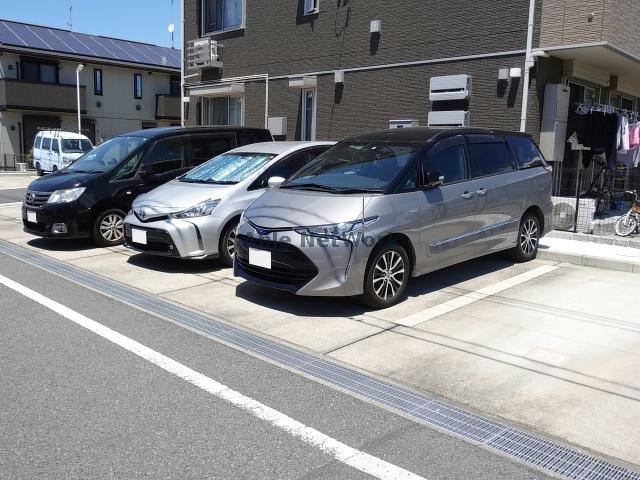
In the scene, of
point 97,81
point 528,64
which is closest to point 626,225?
point 528,64

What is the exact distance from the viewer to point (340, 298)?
642cm

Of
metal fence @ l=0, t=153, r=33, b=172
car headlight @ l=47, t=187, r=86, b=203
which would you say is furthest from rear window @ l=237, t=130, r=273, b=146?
metal fence @ l=0, t=153, r=33, b=172

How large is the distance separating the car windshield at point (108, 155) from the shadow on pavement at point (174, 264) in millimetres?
1808

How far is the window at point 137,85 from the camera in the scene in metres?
36.1

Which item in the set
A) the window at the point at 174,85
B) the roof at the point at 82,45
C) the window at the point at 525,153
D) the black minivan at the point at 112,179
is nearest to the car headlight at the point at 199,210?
the black minivan at the point at 112,179

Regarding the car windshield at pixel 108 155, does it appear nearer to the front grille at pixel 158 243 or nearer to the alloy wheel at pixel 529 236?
the front grille at pixel 158 243

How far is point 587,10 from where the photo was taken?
33.0 ft

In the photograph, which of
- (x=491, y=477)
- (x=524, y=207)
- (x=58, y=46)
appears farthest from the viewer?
(x=58, y=46)

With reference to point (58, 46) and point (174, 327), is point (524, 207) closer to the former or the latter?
point (174, 327)

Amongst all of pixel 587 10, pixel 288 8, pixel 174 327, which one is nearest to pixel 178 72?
pixel 288 8

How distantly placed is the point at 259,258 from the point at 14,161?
2964 centimetres

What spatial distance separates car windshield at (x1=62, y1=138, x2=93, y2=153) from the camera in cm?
2555

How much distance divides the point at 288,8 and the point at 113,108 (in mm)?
22979

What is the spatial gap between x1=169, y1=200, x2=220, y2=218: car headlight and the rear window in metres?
3.01
